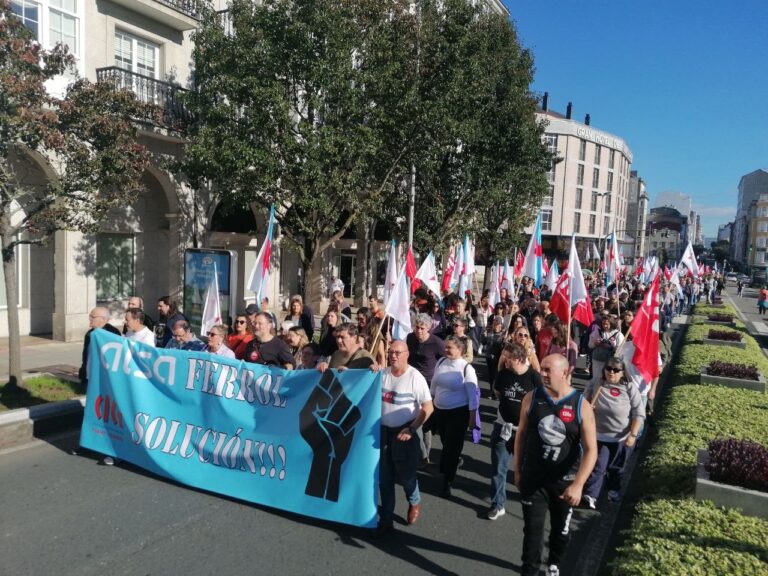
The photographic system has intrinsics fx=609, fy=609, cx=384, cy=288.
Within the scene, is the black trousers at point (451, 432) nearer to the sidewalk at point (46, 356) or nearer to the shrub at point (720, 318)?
the sidewalk at point (46, 356)

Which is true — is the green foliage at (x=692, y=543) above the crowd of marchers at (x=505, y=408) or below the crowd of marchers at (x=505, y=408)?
below

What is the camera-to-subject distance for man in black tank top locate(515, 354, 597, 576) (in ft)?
13.6

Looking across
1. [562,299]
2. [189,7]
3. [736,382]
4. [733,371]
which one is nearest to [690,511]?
[562,299]

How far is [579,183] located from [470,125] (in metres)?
59.8

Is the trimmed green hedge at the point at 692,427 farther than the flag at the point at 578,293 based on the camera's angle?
No

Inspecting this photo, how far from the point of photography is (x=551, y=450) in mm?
4156

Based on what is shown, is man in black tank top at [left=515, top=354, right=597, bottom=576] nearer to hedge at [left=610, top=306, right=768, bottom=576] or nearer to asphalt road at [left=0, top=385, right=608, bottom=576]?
hedge at [left=610, top=306, right=768, bottom=576]

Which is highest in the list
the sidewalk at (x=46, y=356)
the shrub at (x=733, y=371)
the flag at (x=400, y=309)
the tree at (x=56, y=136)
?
the tree at (x=56, y=136)

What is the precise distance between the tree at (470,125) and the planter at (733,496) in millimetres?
11786

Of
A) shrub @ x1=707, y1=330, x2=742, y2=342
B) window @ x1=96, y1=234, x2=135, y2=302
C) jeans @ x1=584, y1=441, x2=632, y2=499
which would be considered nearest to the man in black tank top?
jeans @ x1=584, y1=441, x2=632, y2=499

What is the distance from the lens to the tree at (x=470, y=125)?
16.3 meters

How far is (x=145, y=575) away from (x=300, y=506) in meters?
1.35

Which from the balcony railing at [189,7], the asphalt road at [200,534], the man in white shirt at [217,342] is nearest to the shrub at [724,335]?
the asphalt road at [200,534]

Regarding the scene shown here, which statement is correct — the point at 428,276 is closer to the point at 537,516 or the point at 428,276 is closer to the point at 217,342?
the point at 217,342
